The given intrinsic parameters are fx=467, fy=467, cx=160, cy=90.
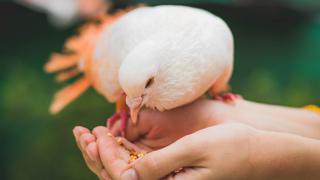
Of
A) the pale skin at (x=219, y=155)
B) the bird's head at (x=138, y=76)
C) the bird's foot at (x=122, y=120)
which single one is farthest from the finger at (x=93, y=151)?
the bird's foot at (x=122, y=120)

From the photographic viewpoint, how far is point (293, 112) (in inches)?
49.8

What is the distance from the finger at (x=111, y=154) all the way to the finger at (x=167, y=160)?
0.05 metres

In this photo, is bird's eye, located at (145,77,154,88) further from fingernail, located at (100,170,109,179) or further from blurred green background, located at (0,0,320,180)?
blurred green background, located at (0,0,320,180)

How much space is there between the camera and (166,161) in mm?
786

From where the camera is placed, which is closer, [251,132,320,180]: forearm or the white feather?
[251,132,320,180]: forearm

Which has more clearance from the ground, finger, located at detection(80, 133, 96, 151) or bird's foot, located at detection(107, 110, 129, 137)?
bird's foot, located at detection(107, 110, 129, 137)

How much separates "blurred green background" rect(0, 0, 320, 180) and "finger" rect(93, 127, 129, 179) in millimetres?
873

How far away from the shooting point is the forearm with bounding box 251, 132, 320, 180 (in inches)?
33.0

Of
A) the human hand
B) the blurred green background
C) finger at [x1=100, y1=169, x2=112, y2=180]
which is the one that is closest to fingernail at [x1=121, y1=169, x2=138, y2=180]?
the human hand

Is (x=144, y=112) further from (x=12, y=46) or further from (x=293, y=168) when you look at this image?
(x=12, y=46)

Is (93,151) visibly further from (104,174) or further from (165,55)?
(165,55)

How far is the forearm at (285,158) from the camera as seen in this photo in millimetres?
839

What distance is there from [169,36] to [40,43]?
3.98 ft

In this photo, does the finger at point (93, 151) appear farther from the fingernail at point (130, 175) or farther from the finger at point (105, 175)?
the fingernail at point (130, 175)
